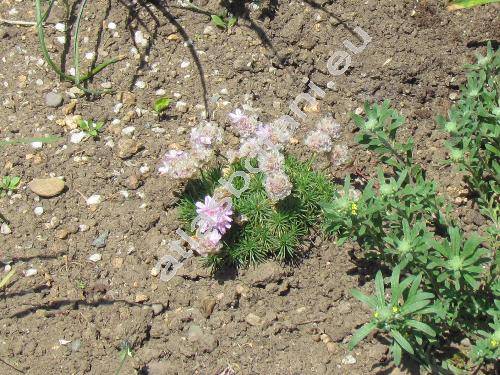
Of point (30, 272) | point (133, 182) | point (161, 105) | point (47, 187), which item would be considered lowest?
point (30, 272)

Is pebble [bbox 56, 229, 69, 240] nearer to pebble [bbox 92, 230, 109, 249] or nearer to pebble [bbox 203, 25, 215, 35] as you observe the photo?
pebble [bbox 92, 230, 109, 249]

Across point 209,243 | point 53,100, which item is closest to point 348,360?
point 209,243

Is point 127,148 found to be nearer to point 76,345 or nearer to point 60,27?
point 60,27

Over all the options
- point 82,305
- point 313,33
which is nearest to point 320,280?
point 82,305

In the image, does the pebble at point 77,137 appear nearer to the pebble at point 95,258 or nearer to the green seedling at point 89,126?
the green seedling at point 89,126

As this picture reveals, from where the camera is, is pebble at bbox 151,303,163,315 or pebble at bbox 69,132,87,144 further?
pebble at bbox 69,132,87,144

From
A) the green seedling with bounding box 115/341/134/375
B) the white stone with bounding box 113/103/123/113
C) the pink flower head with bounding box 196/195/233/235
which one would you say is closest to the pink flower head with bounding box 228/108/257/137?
the pink flower head with bounding box 196/195/233/235

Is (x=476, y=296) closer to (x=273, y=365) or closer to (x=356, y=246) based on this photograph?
(x=356, y=246)
